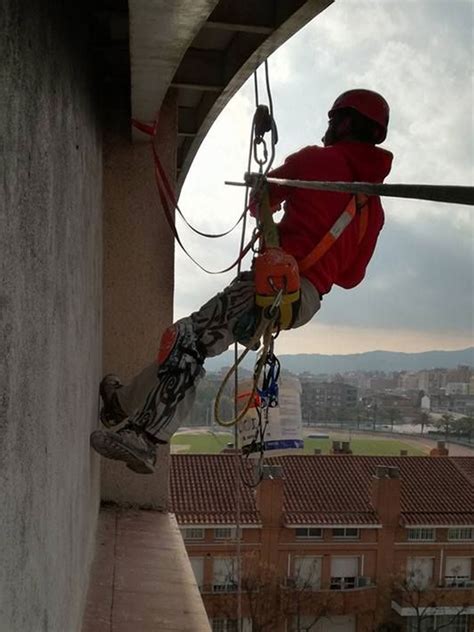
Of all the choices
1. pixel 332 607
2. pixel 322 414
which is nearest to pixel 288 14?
pixel 332 607

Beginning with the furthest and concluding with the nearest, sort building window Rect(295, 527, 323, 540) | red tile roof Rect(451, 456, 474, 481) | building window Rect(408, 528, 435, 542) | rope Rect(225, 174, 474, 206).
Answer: red tile roof Rect(451, 456, 474, 481), building window Rect(408, 528, 435, 542), building window Rect(295, 527, 323, 540), rope Rect(225, 174, 474, 206)

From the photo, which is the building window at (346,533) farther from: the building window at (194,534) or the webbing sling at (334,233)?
the webbing sling at (334,233)

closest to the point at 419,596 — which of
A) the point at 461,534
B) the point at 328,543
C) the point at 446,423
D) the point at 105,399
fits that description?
the point at 461,534

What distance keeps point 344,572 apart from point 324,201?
71.7ft

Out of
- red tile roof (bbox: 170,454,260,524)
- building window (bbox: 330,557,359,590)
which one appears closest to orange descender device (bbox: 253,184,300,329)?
red tile roof (bbox: 170,454,260,524)

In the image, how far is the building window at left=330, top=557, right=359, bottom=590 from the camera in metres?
22.3

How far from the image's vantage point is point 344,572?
74.0 ft

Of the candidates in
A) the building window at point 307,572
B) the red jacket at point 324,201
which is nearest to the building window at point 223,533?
the building window at point 307,572

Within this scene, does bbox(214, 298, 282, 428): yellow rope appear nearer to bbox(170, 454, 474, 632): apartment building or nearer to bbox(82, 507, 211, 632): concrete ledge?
bbox(82, 507, 211, 632): concrete ledge

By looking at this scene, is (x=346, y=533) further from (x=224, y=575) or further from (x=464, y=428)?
(x=464, y=428)

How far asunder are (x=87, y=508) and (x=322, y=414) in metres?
34.0

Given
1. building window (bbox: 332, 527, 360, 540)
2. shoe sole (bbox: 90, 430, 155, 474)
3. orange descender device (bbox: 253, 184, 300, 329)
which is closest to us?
orange descender device (bbox: 253, 184, 300, 329)

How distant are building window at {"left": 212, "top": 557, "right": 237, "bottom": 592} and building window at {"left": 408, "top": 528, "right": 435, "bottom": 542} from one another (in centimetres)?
557

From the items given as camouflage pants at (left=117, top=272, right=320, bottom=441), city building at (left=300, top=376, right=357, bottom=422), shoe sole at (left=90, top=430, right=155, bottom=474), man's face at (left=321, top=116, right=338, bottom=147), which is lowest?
city building at (left=300, top=376, right=357, bottom=422)
